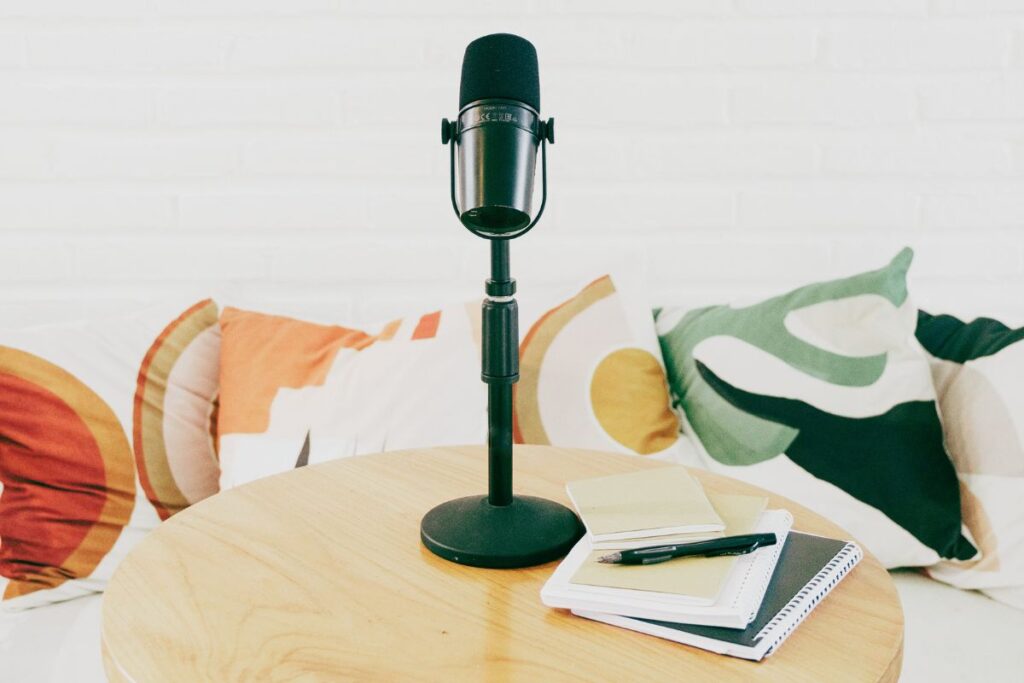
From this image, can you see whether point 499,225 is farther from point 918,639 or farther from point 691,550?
point 918,639

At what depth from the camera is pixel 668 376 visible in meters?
1.36

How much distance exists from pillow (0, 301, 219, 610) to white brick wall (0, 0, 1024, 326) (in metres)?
0.24

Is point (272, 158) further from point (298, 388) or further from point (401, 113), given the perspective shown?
point (298, 388)

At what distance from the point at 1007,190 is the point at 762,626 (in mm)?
1330

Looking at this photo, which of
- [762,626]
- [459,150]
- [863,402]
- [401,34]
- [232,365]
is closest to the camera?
[762,626]

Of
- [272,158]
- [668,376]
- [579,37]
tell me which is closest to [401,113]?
[272,158]

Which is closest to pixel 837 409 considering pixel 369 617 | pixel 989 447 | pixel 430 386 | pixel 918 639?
pixel 989 447

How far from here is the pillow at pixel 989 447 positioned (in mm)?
1131

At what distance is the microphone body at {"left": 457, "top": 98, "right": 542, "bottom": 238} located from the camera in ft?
2.12

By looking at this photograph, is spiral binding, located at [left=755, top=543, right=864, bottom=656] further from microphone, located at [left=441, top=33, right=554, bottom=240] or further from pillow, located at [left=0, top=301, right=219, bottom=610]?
pillow, located at [left=0, top=301, right=219, bottom=610]

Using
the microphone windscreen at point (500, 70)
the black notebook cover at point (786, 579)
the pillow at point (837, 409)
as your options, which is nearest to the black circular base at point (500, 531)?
the black notebook cover at point (786, 579)

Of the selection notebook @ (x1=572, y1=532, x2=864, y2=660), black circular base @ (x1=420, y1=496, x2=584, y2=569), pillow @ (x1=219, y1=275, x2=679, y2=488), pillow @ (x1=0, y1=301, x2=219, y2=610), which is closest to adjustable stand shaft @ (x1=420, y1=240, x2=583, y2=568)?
black circular base @ (x1=420, y1=496, x2=584, y2=569)

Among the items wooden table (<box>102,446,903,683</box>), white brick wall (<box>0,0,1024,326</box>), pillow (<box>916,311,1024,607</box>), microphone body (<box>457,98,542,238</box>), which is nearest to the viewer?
wooden table (<box>102,446,903,683</box>)

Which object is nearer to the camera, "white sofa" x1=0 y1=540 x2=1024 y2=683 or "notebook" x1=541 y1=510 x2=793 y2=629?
"notebook" x1=541 y1=510 x2=793 y2=629
